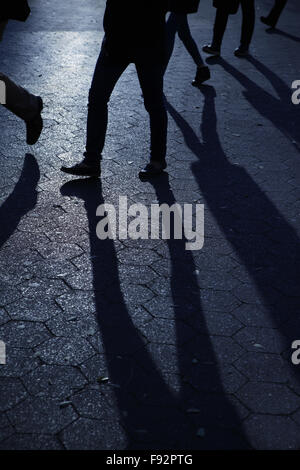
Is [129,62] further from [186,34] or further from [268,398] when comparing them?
[268,398]

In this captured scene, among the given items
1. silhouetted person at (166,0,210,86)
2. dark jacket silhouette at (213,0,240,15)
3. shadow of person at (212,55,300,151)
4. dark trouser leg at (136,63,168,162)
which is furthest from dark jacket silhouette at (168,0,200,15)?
dark trouser leg at (136,63,168,162)

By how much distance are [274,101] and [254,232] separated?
325cm

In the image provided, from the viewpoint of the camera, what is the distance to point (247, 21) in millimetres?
9273

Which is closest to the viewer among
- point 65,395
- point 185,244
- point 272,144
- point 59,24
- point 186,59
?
point 65,395

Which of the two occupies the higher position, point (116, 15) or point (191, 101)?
point (116, 15)

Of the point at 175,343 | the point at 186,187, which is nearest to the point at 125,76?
the point at 186,187

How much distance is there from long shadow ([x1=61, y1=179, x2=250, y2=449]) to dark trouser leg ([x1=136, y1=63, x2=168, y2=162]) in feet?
5.27

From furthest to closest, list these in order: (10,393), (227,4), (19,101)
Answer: (227,4), (19,101), (10,393)

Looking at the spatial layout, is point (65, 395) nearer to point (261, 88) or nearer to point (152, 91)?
point (152, 91)

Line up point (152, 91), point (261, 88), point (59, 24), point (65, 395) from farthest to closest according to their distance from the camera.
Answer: point (59, 24) → point (261, 88) → point (152, 91) → point (65, 395)

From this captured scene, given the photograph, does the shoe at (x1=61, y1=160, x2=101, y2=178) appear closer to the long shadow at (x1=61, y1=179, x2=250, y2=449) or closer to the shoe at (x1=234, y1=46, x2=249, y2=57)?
the long shadow at (x1=61, y1=179, x2=250, y2=449)

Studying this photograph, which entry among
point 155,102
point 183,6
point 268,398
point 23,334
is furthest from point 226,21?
point 268,398

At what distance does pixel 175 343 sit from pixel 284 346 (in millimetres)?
607

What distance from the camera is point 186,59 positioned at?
30.2 ft
